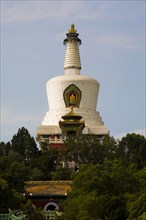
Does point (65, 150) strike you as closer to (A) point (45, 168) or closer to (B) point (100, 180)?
(A) point (45, 168)

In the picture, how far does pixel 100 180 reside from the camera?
24.5 meters

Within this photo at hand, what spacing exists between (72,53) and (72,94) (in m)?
3.71

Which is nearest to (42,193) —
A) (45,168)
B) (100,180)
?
(45,168)

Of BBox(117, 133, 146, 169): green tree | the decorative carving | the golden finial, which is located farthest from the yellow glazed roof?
the golden finial

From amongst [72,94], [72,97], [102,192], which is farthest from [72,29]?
[102,192]

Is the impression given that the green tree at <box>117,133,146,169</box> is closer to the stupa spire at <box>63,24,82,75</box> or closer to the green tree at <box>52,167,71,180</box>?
the green tree at <box>52,167,71,180</box>

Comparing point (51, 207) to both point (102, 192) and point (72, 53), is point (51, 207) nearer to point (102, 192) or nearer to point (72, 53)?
point (102, 192)

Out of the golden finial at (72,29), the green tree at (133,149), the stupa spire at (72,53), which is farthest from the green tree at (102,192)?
the golden finial at (72,29)

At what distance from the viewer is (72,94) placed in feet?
168

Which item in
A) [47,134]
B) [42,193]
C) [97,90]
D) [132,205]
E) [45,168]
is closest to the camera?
[132,205]

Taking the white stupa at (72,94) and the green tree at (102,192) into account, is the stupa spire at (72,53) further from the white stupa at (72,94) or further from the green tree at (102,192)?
the green tree at (102,192)

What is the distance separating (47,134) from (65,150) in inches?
362

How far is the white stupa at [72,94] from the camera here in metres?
49.3

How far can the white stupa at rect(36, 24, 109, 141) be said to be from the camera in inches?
1941
